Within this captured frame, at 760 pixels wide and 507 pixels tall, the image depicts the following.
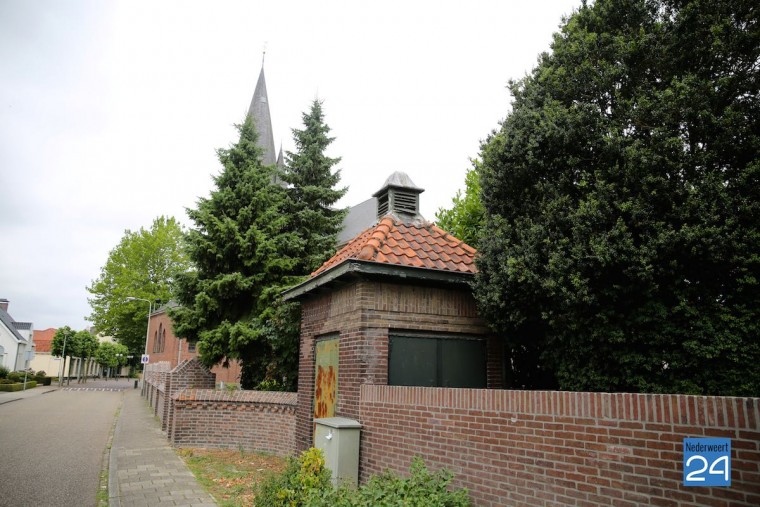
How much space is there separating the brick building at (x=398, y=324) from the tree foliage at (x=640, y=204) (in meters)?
0.88

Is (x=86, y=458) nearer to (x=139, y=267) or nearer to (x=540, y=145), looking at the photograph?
(x=540, y=145)

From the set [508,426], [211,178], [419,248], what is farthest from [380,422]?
[211,178]

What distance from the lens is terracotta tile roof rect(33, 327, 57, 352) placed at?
9301 cm

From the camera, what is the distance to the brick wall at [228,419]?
1230 cm

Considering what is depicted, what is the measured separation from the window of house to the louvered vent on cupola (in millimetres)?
3302

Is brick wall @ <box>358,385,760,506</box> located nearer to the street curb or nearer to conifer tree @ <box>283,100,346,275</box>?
the street curb

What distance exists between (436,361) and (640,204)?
4019 millimetres

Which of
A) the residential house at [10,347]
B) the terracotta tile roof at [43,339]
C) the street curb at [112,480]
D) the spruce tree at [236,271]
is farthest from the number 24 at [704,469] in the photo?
the terracotta tile roof at [43,339]

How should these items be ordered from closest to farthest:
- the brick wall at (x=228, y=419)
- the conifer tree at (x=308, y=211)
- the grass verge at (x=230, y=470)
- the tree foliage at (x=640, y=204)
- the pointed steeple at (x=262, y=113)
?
the tree foliage at (x=640, y=204), the grass verge at (x=230, y=470), the brick wall at (x=228, y=419), the conifer tree at (x=308, y=211), the pointed steeple at (x=262, y=113)

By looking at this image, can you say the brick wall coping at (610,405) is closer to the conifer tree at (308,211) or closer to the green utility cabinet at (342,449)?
the green utility cabinet at (342,449)

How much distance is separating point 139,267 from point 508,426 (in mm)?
49087

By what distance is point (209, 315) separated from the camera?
1684 cm

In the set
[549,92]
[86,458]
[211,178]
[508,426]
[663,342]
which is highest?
[211,178]

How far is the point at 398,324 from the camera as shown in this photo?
27.7ft
